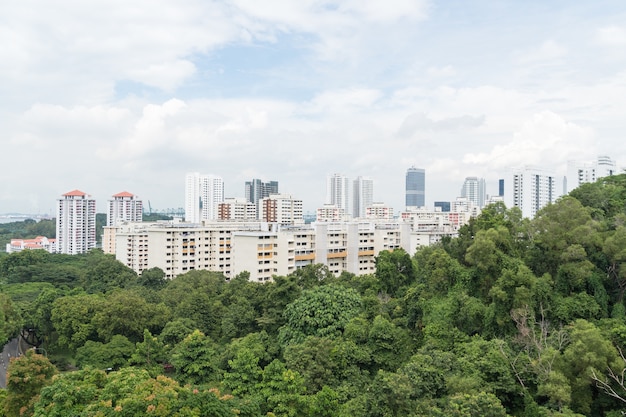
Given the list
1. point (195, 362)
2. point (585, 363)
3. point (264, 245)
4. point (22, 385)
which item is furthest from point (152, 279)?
point (585, 363)

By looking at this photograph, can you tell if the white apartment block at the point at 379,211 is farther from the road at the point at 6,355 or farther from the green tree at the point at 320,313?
the green tree at the point at 320,313

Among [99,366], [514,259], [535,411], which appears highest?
[514,259]

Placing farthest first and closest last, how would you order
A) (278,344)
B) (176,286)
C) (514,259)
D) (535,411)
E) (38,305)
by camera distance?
(176,286), (38,305), (278,344), (514,259), (535,411)

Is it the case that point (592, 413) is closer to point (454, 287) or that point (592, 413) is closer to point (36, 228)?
point (454, 287)

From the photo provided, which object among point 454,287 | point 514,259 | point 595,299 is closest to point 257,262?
point 454,287

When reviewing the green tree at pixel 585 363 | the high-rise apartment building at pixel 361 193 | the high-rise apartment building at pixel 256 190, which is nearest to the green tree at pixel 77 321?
the green tree at pixel 585 363

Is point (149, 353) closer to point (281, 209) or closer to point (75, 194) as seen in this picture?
point (281, 209)

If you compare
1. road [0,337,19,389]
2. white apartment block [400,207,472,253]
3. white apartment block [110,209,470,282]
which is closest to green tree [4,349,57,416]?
road [0,337,19,389]
